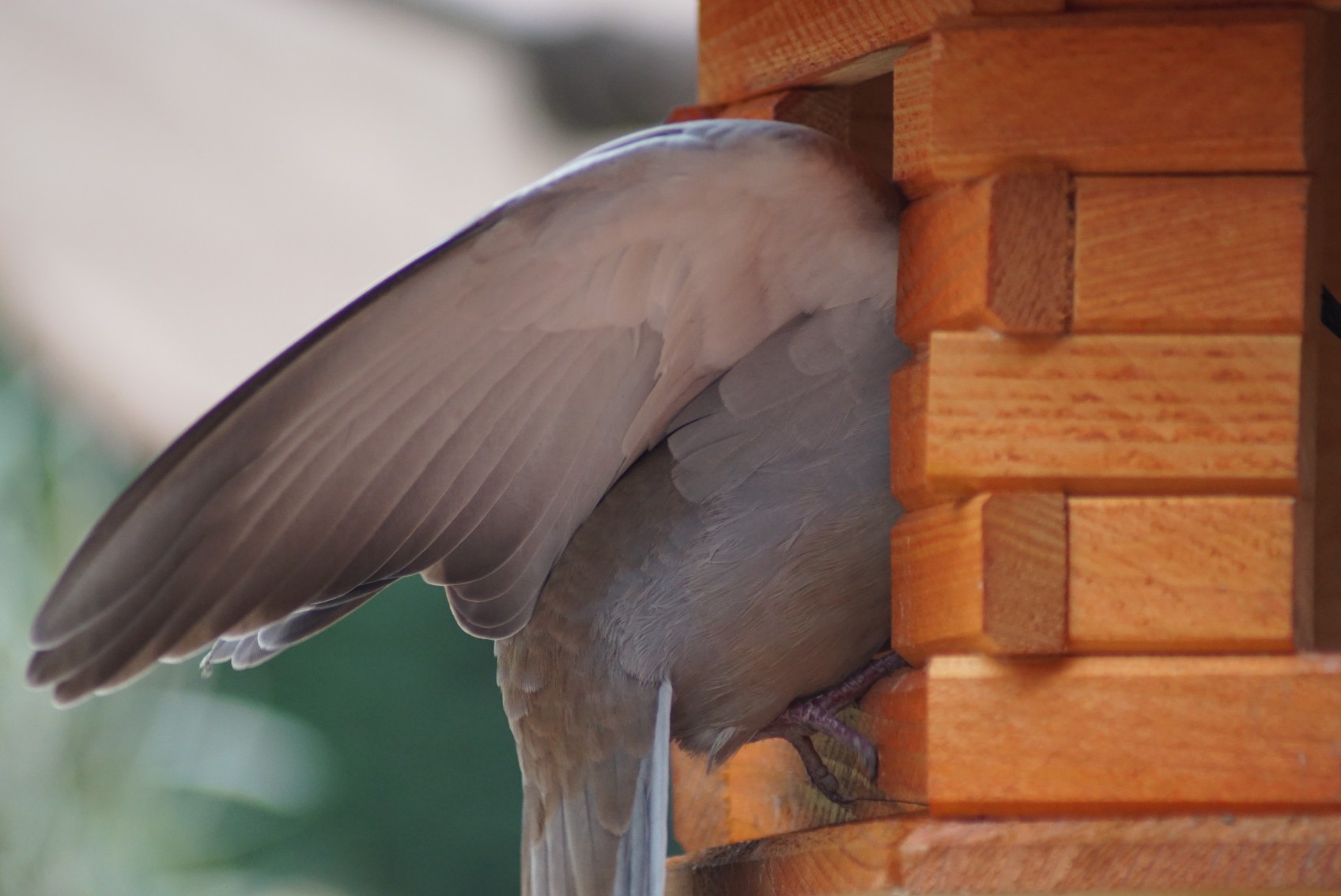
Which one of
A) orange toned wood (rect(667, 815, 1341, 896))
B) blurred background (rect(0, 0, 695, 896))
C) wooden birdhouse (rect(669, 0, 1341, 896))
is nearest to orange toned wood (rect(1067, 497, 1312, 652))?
wooden birdhouse (rect(669, 0, 1341, 896))

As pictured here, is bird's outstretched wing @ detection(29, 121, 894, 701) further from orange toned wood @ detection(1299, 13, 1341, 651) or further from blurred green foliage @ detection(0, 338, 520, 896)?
blurred green foliage @ detection(0, 338, 520, 896)

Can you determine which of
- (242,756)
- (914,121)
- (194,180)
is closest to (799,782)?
(914,121)

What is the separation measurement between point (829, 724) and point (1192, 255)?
608mm

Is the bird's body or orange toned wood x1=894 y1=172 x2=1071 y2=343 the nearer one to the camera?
orange toned wood x1=894 y1=172 x2=1071 y2=343

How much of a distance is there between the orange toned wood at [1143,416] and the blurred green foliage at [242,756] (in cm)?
260

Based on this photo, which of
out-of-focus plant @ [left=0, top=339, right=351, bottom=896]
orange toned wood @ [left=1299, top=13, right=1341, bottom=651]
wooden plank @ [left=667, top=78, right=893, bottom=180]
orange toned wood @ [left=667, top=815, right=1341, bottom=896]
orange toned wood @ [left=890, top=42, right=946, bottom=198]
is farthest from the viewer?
out-of-focus plant @ [left=0, top=339, right=351, bottom=896]

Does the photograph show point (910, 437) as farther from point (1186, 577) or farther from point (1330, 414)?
point (1330, 414)

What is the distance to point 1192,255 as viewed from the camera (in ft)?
4.02

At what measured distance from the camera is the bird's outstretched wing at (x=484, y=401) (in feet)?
4.26

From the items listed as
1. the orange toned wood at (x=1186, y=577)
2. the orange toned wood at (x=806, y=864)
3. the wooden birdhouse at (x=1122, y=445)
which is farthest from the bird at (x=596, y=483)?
the orange toned wood at (x=1186, y=577)

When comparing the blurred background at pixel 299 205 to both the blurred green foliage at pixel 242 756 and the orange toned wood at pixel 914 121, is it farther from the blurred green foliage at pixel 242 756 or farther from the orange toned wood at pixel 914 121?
the orange toned wood at pixel 914 121

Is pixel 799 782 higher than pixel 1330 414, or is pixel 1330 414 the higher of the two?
pixel 1330 414

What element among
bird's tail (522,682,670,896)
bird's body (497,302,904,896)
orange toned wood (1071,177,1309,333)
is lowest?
bird's tail (522,682,670,896)

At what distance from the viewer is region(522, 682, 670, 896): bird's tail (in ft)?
5.13
